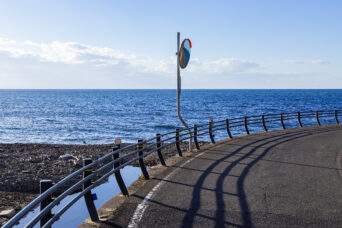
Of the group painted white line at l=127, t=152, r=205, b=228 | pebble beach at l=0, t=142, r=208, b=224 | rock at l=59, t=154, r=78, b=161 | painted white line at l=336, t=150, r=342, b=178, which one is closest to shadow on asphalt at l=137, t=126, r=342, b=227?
painted white line at l=127, t=152, r=205, b=228

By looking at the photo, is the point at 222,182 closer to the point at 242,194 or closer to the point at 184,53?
the point at 242,194

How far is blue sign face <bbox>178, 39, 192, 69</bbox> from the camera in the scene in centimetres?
1309

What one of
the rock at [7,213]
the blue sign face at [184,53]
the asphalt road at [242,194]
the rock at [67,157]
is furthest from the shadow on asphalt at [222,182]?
the rock at [67,157]

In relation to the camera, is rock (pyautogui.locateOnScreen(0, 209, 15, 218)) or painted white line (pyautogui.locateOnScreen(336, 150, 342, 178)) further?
painted white line (pyautogui.locateOnScreen(336, 150, 342, 178))

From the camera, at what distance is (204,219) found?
592cm

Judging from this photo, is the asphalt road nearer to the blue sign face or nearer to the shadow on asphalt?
the shadow on asphalt

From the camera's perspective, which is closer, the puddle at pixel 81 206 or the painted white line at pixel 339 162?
the puddle at pixel 81 206

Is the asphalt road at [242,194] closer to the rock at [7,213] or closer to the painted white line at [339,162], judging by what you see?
the painted white line at [339,162]

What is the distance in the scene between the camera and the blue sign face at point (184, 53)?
42.9ft

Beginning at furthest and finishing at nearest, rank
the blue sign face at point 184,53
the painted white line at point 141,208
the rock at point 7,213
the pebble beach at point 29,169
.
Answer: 1. the blue sign face at point 184,53
2. the pebble beach at point 29,169
3. the rock at point 7,213
4. the painted white line at point 141,208

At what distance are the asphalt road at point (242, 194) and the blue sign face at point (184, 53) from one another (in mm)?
3689

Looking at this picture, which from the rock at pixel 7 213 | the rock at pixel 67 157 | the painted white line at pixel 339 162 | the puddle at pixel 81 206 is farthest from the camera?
the rock at pixel 67 157

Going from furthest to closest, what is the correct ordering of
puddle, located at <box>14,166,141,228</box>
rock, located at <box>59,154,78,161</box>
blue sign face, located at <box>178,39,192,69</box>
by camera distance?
rock, located at <box>59,154,78,161</box>, blue sign face, located at <box>178,39,192,69</box>, puddle, located at <box>14,166,141,228</box>

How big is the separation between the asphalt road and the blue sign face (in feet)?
12.1
